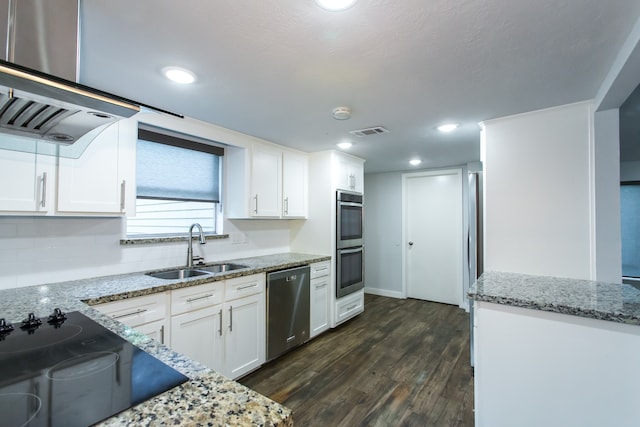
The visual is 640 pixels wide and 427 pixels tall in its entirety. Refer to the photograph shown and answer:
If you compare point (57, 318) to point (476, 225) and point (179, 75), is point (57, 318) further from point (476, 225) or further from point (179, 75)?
point (476, 225)

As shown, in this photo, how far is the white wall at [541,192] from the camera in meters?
2.16

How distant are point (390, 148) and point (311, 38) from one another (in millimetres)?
2343

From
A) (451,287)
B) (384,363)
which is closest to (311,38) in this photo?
(384,363)

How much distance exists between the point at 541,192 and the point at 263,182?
2516mm

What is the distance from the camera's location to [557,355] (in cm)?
158

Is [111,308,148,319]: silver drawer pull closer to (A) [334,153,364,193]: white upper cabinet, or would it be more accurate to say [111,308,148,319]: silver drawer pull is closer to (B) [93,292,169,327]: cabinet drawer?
(B) [93,292,169,327]: cabinet drawer

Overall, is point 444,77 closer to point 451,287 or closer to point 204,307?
point 204,307

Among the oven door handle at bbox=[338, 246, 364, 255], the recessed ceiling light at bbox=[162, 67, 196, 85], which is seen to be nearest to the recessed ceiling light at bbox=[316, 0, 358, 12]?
the recessed ceiling light at bbox=[162, 67, 196, 85]

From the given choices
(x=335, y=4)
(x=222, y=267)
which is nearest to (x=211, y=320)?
(x=222, y=267)

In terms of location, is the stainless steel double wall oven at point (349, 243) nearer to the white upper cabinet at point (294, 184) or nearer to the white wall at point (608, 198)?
the white upper cabinet at point (294, 184)

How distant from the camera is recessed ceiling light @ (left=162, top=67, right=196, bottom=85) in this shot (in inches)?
66.9

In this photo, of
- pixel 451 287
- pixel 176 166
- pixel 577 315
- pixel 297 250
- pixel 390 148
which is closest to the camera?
pixel 577 315

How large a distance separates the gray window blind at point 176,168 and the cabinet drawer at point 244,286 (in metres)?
1.01

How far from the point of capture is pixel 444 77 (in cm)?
178
